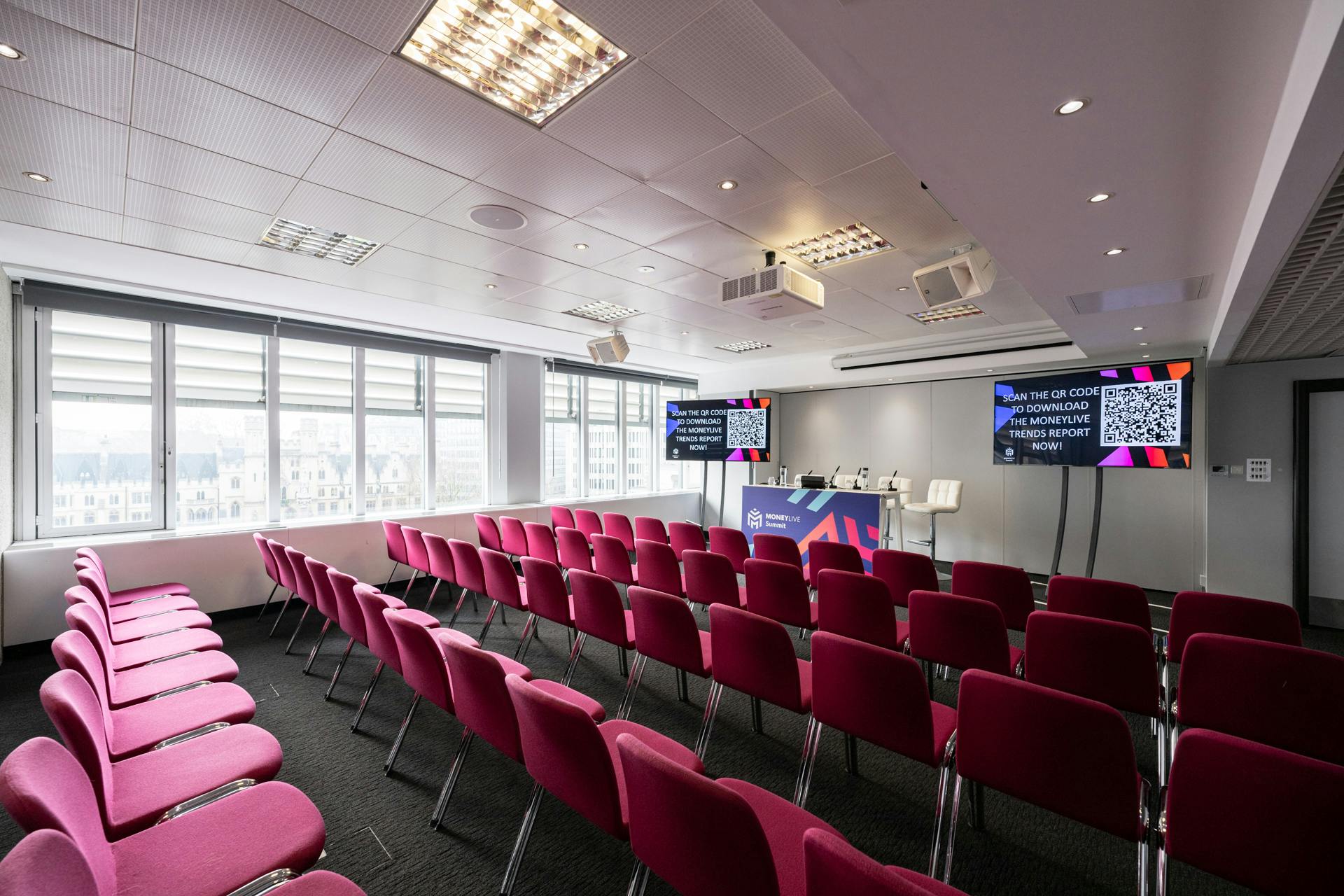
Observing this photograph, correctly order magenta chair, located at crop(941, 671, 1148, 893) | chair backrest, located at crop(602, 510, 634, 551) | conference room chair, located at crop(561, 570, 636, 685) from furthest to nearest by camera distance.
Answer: chair backrest, located at crop(602, 510, 634, 551), conference room chair, located at crop(561, 570, 636, 685), magenta chair, located at crop(941, 671, 1148, 893)

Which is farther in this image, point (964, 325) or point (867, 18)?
point (964, 325)

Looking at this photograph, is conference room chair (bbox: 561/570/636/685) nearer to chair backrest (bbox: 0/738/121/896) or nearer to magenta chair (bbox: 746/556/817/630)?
magenta chair (bbox: 746/556/817/630)

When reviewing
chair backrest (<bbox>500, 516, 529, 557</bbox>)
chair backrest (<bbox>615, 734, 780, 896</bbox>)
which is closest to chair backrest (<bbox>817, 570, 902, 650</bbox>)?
chair backrest (<bbox>615, 734, 780, 896</bbox>)

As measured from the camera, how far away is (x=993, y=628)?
9.14 feet

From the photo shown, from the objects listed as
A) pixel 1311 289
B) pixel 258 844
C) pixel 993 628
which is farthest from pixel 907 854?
pixel 1311 289

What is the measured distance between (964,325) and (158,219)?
7462 mm

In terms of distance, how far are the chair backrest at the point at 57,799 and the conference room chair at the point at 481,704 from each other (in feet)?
3.20

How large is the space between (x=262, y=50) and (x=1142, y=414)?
7.09 meters

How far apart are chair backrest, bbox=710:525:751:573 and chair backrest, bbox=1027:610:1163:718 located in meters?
2.85

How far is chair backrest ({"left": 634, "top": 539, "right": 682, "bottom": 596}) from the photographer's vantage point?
4.33 metres

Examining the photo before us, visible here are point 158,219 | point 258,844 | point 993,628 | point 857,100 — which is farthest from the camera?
point 158,219

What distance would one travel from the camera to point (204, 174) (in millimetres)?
3062

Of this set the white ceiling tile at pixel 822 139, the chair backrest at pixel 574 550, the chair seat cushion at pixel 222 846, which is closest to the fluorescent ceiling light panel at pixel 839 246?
the white ceiling tile at pixel 822 139

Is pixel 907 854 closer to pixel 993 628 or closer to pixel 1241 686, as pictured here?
pixel 993 628
